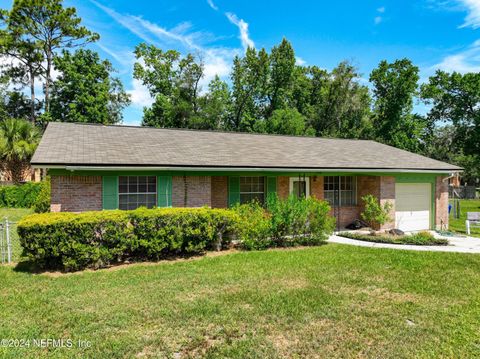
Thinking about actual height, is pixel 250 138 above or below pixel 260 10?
below

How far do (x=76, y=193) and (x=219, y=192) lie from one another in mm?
5057

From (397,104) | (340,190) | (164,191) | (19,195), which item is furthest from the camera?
(397,104)

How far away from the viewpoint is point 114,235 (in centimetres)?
813

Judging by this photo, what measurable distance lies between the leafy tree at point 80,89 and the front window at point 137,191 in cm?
2420

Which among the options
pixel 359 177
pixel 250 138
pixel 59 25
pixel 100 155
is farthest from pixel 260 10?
pixel 59 25

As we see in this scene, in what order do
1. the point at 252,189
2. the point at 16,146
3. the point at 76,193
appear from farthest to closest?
1. the point at 16,146
2. the point at 252,189
3. the point at 76,193

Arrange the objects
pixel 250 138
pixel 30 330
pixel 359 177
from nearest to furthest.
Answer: pixel 30 330 → pixel 359 177 → pixel 250 138

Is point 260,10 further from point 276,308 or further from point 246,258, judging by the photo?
point 276,308

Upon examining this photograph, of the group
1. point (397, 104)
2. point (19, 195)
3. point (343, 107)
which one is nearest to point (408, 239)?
point (19, 195)

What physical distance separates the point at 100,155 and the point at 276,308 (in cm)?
774

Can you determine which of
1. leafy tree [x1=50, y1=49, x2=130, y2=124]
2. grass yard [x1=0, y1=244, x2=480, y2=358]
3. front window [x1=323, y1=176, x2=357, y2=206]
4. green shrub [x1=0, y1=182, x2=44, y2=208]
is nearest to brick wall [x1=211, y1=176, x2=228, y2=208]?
grass yard [x1=0, y1=244, x2=480, y2=358]

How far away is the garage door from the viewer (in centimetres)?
1444

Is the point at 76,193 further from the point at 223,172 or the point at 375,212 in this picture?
the point at 375,212

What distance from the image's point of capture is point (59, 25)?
31.5m
